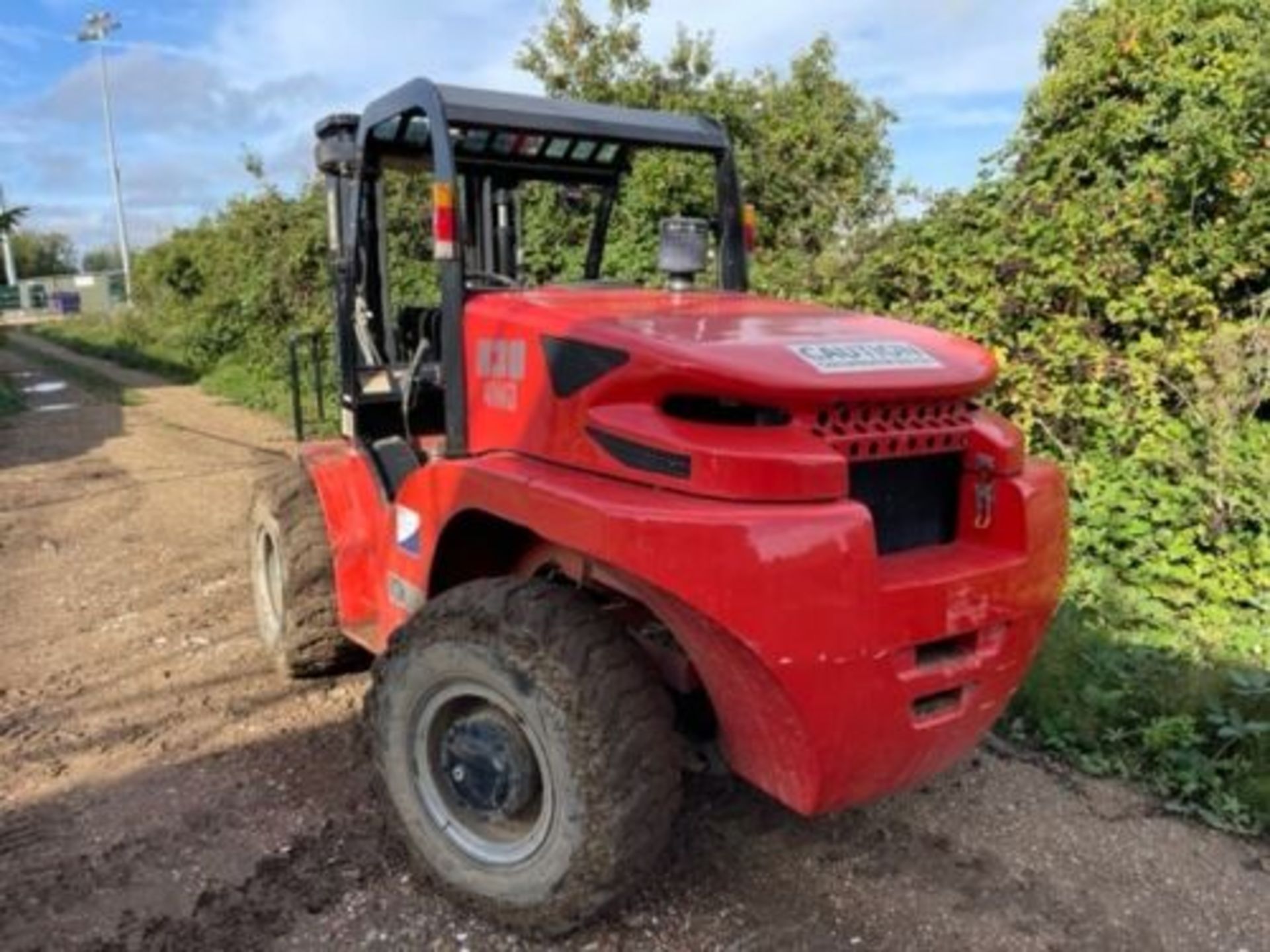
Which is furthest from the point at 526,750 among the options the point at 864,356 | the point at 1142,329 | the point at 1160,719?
the point at 1142,329

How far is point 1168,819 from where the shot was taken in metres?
3.53

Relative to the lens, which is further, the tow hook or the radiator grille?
the tow hook

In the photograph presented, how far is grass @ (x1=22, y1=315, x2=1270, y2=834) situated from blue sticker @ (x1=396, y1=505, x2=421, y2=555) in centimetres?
235

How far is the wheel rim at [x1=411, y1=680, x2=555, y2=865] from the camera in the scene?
2.82 m

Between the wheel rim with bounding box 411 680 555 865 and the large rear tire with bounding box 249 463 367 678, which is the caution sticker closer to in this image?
the wheel rim with bounding box 411 680 555 865

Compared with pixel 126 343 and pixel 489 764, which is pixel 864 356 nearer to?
pixel 489 764

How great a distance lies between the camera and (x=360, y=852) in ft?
10.8

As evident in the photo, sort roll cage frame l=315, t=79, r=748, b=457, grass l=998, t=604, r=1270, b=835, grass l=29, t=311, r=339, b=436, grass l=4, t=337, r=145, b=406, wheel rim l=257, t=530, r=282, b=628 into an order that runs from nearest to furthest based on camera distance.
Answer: roll cage frame l=315, t=79, r=748, b=457 → grass l=998, t=604, r=1270, b=835 → wheel rim l=257, t=530, r=282, b=628 → grass l=29, t=311, r=339, b=436 → grass l=4, t=337, r=145, b=406

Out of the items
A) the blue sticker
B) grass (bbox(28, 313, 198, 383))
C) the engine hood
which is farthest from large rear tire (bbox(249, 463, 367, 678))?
grass (bbox(28, 313, 198, 383))

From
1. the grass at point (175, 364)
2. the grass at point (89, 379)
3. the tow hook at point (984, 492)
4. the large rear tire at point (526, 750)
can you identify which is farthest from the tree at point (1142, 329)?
the grass at point (89, 379)

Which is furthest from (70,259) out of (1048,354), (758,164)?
(1048,354)

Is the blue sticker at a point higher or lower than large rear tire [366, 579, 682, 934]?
higher

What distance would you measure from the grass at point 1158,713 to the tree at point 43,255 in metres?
79.9

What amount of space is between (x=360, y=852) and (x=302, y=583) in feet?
4.29
